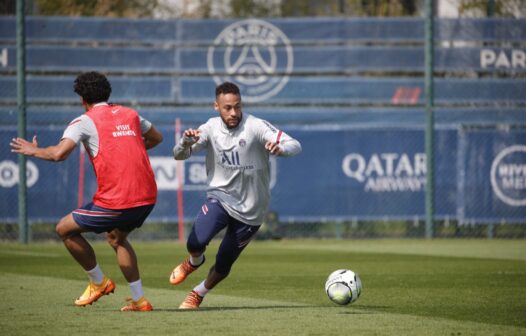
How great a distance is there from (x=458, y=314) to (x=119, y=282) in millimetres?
4642

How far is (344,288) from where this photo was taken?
9.38 m

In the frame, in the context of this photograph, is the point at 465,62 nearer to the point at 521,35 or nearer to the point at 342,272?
the point at 521,35

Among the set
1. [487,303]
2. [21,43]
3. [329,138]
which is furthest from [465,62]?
[487,303]

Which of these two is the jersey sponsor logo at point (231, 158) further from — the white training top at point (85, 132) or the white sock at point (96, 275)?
the white sock at point (96, 275)

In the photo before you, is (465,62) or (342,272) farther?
(465,62)

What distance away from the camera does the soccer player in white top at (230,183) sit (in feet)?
30.7

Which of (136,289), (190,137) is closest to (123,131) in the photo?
(190,137)

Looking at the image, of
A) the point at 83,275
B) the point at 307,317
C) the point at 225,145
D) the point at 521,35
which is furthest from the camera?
the point at 521,35

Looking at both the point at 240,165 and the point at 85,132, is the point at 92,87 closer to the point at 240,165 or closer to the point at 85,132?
the point at 85,132

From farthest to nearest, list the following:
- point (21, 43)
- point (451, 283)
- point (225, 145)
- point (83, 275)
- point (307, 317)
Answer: point (21, 43) → point (83, 275) → point (451, 283) → point (225, 145) → point (307, 317)

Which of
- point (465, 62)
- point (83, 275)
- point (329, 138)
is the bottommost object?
point (83, 275)

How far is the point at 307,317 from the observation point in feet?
28.3

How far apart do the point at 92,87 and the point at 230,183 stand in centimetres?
148

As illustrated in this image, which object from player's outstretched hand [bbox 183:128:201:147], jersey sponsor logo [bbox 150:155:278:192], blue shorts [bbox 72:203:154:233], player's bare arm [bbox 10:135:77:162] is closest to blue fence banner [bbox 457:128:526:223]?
jersey sponsor logo [bbox 150:155:278:192]
